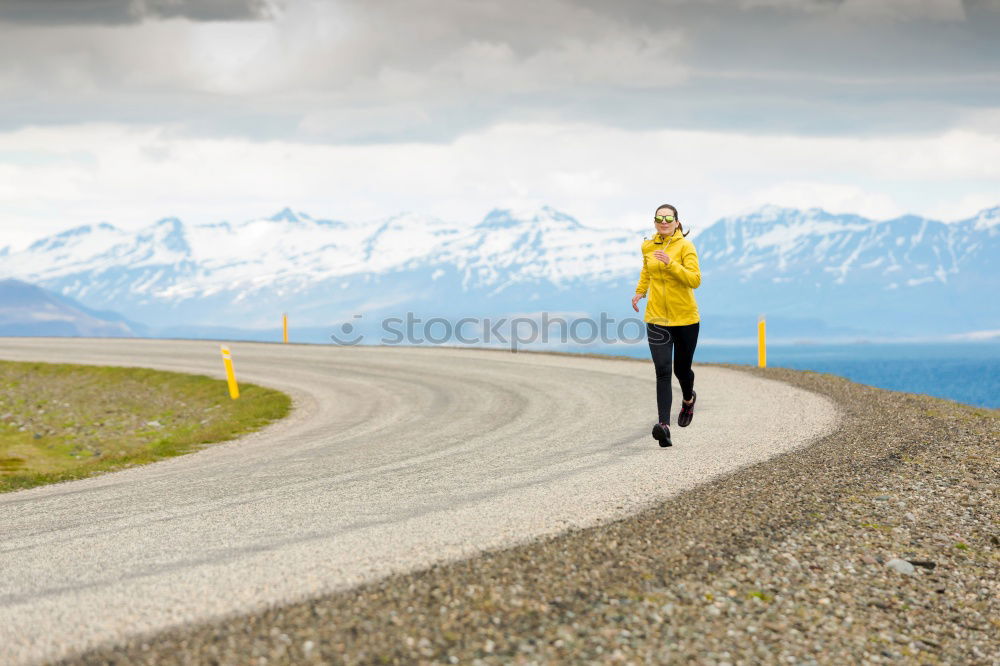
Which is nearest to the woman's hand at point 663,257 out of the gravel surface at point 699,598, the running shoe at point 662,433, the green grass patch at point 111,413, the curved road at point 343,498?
the running shoe at point 662,433

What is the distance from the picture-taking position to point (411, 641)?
4785 millimetres

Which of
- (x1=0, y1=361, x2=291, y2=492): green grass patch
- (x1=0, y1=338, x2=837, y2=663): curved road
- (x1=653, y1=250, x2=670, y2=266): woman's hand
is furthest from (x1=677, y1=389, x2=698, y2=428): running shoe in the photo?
(x1=0, y1=361, x2=291, y2=492): green grass patch

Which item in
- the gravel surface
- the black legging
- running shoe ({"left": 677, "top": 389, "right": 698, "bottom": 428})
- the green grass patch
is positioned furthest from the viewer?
the green grass patch

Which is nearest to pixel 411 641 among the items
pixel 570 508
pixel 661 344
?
pixel 570 508

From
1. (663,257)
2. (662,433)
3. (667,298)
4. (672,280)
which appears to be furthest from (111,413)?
(663,257)

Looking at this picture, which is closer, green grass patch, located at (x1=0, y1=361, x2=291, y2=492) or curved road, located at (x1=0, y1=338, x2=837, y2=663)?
curved road, located at (x1=0, y1=338, x2=837, y2=663)

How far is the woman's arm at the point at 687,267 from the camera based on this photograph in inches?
395

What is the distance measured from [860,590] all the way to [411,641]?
306cm

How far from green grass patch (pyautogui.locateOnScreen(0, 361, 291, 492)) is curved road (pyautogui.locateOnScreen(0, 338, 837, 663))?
1.34m

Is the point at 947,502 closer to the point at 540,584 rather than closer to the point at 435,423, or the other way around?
the point at 540,584

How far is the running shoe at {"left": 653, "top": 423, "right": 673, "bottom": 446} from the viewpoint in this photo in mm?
10555

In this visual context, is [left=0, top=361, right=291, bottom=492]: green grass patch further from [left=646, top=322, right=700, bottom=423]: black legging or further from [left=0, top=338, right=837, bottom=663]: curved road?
[left=646, top=322, right=700, bottom=423]: black legging

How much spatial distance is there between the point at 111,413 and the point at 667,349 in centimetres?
1779

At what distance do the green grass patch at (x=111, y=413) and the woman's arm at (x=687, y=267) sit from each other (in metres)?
7.33
